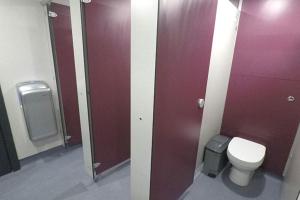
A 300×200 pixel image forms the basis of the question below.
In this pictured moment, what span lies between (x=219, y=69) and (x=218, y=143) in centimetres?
90

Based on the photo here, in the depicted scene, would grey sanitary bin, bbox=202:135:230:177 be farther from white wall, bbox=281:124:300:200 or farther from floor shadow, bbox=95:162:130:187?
floor shadow, bbox=95:162:130:187

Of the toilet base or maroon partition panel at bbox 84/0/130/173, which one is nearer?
maroon partition panel at bbox 84/0/130/173

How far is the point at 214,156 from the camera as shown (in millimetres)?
1889

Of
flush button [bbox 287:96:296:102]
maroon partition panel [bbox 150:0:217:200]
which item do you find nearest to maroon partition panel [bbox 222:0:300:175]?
flush button [bbox 287:96:296:102]

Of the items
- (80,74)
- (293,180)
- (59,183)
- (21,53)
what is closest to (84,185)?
(59,183)

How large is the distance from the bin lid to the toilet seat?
111mm

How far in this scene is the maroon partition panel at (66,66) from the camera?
191 cm

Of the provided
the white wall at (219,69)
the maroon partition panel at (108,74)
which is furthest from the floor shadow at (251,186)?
the maroon partition panel at (108,74)

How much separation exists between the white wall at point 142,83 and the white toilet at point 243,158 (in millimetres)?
1050

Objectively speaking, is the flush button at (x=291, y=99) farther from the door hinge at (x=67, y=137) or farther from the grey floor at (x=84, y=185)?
the door hinge at (x=67, y=137)

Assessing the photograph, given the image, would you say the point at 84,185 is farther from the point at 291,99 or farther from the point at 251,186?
the point at 291,99

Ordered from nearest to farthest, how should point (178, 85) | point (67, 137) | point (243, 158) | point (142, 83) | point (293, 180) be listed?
point (142, 83)
point (178, 85)
point (293, 180)
point (243, 158)
point (67, 137)

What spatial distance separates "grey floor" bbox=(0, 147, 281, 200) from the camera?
1646 mm

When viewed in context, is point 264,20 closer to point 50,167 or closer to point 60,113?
point 60,113
